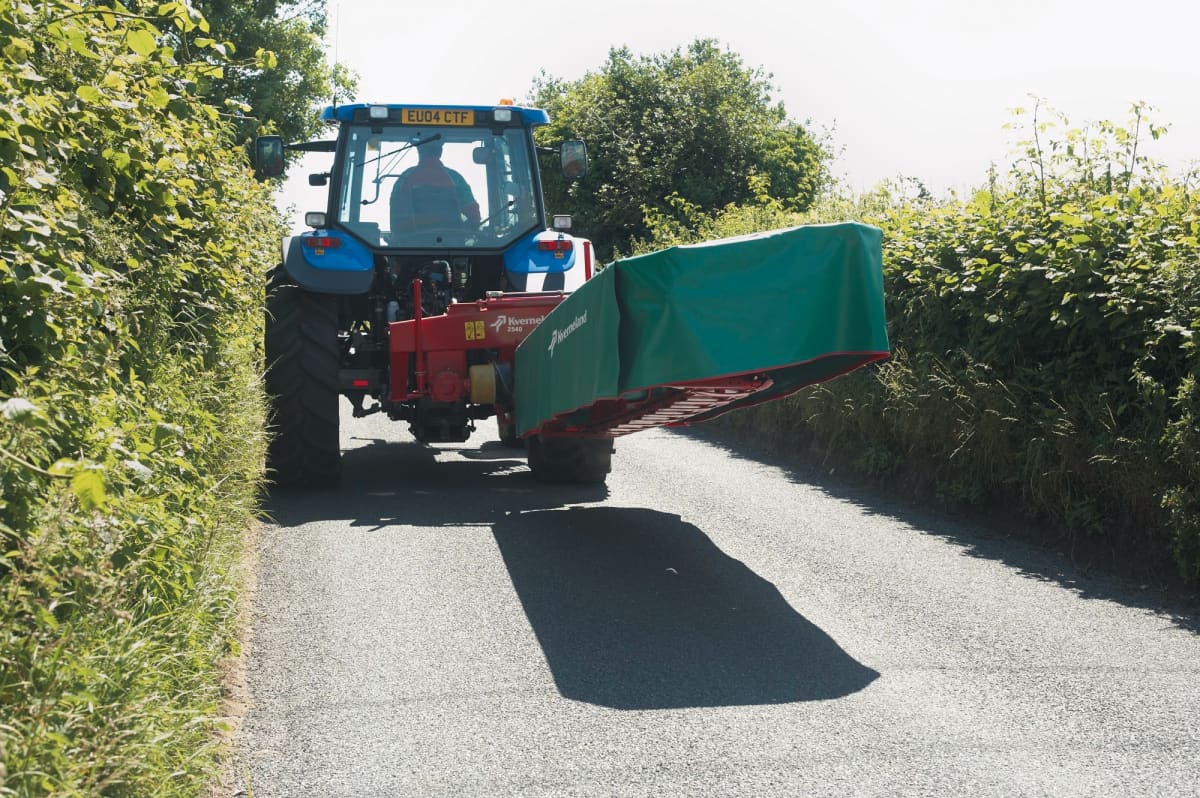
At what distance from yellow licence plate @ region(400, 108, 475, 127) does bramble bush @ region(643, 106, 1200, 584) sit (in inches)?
136

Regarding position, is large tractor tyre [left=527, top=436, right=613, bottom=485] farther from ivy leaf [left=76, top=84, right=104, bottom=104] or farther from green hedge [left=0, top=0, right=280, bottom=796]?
ivy leaf [left=76, top=84, right=104, bottom=104]

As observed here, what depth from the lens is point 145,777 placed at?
3.06m

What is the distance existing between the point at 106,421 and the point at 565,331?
12.2ft

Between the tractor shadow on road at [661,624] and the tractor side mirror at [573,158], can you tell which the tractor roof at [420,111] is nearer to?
the tractor side mirror at [573,158]

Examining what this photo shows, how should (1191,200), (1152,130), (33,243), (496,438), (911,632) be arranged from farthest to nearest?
(496,438) < (1152,130) < (1191,200) < (911,632) < (33,243)

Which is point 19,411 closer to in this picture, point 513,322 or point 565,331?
point 565,331

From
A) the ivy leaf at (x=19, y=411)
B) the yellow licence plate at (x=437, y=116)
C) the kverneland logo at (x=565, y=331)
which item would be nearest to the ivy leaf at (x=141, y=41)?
the ivy leaf at (x=19, y=411)

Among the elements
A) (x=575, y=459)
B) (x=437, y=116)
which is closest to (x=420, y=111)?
(x=437, y=116)

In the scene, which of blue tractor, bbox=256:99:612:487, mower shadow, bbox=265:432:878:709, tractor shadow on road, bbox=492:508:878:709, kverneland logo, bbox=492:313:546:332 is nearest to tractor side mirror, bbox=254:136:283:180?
blue tractor, bbox=256:99:612:487

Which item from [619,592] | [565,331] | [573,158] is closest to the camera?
[619,592]

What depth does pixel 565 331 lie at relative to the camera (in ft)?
22.7

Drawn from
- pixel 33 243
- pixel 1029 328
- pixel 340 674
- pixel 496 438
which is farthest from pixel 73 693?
pixel 496 438

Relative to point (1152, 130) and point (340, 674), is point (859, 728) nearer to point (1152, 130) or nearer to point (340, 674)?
point (340, 674)

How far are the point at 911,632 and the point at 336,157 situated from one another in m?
5.96
